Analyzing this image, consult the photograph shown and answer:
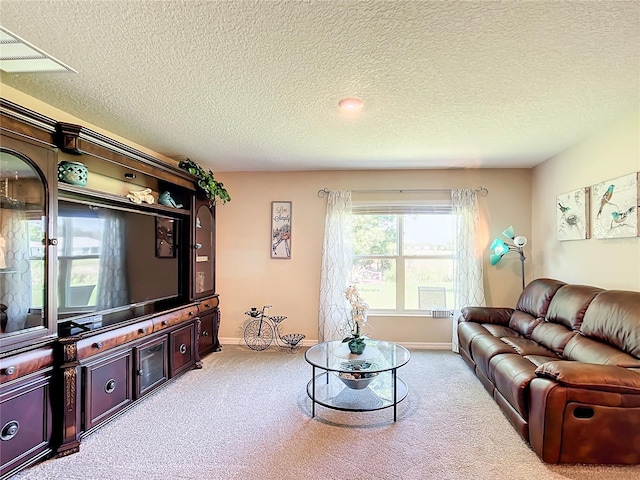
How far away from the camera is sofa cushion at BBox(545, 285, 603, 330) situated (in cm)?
281

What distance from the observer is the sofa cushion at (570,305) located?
281cm

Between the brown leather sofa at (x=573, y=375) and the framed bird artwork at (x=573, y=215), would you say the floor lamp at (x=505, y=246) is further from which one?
the brown leather sofa at (x=573, y=375)

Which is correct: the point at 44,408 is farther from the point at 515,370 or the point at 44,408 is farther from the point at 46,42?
the point at 515,370

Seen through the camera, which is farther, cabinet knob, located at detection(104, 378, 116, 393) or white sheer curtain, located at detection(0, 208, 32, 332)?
cabinet knob, located at detection(104, 378, 116, 393)

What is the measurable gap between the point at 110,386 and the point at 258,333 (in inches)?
87.6

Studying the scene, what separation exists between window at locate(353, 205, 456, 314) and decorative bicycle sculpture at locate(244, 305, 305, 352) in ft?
4.01

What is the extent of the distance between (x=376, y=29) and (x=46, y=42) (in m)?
1.72

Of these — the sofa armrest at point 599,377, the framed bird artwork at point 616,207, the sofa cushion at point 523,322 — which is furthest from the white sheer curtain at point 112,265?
the framed bird artwork at point 616,207

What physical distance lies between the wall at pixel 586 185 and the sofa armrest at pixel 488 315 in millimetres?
733

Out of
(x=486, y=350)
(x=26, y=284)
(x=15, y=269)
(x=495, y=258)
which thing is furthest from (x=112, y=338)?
(x=495, y=258)

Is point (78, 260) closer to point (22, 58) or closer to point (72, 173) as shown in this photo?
point (72, 173)

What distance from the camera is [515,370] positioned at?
93.4 inches

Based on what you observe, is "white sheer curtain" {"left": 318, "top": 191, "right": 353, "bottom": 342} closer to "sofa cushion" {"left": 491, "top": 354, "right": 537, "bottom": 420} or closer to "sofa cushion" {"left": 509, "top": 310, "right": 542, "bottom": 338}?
"sofa cushion" {"left": 509, "top": 310, "right": 542, "bottom": 338}

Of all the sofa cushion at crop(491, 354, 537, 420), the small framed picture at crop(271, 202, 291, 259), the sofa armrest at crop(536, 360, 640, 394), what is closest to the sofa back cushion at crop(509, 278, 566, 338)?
the sofa cushion at crop(491, 354, 537, 420)
